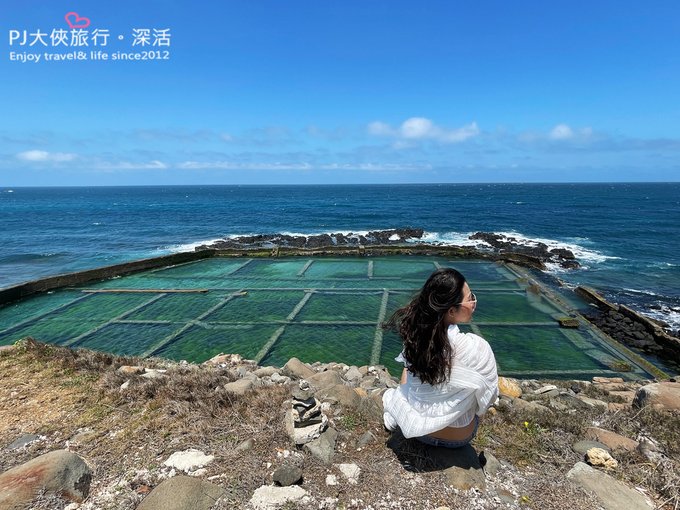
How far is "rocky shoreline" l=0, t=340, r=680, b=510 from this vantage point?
301 cm

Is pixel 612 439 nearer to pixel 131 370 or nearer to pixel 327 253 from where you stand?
pixel 131 370

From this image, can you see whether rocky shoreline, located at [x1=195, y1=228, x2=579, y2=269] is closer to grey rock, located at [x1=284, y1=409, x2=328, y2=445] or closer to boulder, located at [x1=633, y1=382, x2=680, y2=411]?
boulder, located at [x1=633, y1=382, x2=680, y2=411]

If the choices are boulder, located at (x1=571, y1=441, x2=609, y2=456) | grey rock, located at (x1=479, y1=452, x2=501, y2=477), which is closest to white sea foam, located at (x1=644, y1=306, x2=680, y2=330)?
boulder, located at (x1=571, y1=441, x2=609, y2=456)

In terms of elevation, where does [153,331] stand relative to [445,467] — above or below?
below

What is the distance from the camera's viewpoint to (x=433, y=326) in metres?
2.75

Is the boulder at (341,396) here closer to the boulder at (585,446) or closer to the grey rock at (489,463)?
the grey rock at (489,463)

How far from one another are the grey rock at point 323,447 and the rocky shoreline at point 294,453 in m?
0.01

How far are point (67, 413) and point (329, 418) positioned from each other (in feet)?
11.1

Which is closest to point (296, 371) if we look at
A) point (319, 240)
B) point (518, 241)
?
point (319, 240)

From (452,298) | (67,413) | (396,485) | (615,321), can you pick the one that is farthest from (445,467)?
(615,321)

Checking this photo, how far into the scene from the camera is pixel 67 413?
452 cm

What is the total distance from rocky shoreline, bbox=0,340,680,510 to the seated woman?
25.9 inches

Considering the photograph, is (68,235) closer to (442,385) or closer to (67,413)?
(67,413)

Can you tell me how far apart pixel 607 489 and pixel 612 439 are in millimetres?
1043
